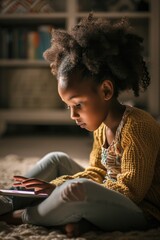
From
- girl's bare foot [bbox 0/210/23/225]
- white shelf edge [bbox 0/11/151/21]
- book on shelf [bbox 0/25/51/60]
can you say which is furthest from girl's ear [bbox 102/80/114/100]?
book on shelf [bbox 0/25/51/60]

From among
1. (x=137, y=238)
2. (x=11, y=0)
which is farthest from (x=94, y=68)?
(x=11, y=0)

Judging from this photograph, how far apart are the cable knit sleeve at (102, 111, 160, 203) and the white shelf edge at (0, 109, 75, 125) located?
65.8 inches

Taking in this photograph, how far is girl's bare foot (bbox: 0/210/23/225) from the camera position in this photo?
103 centimetres

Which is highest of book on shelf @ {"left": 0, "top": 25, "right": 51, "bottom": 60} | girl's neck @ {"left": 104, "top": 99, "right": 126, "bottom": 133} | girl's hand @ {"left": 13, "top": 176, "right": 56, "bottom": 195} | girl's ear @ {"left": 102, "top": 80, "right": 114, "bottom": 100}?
book on shelf @ {"left": 0, "top": 25, "right": 51, "bottom": 60}

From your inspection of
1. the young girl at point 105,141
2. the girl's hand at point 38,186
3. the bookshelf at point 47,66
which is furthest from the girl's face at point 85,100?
the bookshelf at point 47,66

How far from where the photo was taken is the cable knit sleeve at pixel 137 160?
0.97 metres

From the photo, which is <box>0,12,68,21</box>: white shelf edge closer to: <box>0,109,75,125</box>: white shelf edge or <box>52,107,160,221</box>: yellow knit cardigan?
<box>0,109,75,125</box>: white shelf edge

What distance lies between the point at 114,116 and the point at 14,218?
35 cm

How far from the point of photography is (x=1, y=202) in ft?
3.48

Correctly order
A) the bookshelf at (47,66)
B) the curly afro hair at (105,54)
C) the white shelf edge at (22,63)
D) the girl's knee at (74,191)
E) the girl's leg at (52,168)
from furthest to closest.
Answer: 1. the white shelf edge at (22,63)
2. the bookshelf at (47,66)
3. the girl's leg at (52,168)
4. the curly afro hair at (105,54)
5. the girl's knee at (74,191)

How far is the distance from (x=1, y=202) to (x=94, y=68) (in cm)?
40

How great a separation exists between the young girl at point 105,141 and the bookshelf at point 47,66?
4.92ft

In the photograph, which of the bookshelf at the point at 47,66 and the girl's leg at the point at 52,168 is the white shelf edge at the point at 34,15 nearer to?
the bookshelf at the point at 47,66

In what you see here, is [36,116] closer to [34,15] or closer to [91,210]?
[34,15]
